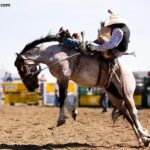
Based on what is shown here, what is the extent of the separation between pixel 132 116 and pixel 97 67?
106cm

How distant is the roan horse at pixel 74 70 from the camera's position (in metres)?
7.66

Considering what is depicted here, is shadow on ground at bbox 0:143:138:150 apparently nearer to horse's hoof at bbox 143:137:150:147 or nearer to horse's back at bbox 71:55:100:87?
horse's hoof at bbox 143:137:150:147

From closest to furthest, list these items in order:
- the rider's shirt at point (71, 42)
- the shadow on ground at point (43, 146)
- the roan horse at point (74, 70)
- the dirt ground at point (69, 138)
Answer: the shadow on ground at point (43, 146)
the dirt ground at point (69, 138)
the roan horse at point (74, 70)
the rider's shirt at point (71, 42)

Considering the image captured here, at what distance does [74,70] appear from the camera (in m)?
7.73

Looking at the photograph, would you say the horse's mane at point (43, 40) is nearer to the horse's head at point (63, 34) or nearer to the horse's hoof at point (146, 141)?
the horse's head at point (63, 34)

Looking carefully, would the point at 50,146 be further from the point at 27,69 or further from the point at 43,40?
the point at 43,40

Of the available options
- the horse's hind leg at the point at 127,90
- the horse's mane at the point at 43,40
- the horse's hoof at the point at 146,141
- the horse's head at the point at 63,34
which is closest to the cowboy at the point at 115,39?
the horse's hind leg at the point at 127,90

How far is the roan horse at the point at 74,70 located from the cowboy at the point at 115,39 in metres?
0.20

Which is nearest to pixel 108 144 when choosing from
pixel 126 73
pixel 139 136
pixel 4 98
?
pixel 139 136

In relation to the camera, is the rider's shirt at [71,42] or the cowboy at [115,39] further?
the rider's shirt at [71,42]

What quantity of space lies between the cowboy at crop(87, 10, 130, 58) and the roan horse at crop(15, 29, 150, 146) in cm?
20

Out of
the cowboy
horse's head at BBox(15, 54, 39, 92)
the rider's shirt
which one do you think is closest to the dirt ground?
horse's head at BBox(15, 54, 39, 92)

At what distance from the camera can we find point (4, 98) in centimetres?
2678

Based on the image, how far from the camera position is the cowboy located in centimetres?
756
